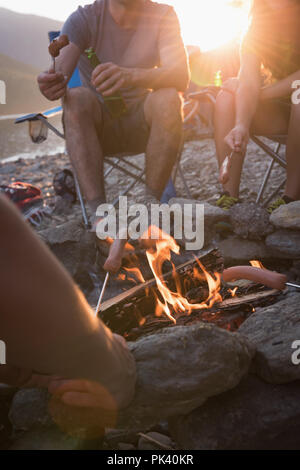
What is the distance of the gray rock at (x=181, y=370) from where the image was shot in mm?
1054

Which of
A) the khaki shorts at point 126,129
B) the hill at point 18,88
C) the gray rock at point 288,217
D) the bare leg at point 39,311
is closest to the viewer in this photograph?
the bare leg at point 39,311

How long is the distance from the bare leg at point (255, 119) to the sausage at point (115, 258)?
56.6 inches

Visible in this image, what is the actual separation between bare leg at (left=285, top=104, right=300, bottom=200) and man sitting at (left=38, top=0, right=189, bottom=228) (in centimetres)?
88

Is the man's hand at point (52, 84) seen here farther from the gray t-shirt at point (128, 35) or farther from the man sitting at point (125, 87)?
the gray t-shirt at point (128, 35)

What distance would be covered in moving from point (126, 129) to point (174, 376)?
2.46 metres

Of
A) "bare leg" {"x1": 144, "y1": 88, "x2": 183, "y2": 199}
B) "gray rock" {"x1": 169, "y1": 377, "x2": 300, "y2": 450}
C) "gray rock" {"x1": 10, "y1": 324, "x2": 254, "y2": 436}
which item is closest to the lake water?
"bare leg" {"x1": 144, "y1": 88, "x2": 183, "y2": 199}

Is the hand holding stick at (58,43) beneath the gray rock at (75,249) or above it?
above

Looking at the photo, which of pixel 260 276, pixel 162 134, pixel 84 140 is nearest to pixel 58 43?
pixel 84 140

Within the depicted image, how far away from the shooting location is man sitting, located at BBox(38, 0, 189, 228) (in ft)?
9.05

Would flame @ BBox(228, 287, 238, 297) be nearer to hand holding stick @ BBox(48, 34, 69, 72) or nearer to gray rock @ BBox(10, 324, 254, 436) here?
gray rock @ BBox(10, 324, 254, 436)

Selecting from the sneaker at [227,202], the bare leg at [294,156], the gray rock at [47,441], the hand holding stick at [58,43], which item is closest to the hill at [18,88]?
the hand holding stick at [58,43]
